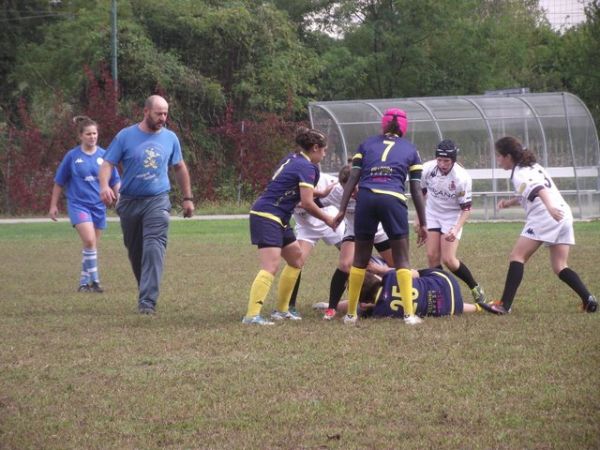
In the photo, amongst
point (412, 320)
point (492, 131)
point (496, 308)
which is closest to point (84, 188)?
point (412, 320)

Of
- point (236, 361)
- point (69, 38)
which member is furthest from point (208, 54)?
point (236, 361)

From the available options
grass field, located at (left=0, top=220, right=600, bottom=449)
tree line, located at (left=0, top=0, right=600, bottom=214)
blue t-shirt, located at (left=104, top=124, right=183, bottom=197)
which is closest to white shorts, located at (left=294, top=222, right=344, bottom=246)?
grass field, located at (left=0, top=220, right=600, bottom=449)

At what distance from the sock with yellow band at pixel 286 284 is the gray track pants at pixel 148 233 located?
1264 millimetres

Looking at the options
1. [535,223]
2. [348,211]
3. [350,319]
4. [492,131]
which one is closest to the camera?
[350,319]

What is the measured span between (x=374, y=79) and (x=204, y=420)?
45038mm

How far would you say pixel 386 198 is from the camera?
9320 millimetres

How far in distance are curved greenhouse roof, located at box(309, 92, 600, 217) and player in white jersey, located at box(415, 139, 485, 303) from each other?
16793 mm

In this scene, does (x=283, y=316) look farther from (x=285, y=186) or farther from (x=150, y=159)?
(x=150, y=159)

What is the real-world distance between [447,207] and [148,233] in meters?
2.93

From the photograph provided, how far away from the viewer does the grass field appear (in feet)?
18.3

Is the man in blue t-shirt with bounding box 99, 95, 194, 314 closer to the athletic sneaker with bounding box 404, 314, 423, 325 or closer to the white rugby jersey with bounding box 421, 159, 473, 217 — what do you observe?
the white rugby jersey with bounding box 421, 159, 473, 217

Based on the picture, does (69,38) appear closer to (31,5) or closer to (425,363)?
(31,5)

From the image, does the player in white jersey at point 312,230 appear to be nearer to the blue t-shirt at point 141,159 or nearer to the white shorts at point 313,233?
the white shorts at point 313,233

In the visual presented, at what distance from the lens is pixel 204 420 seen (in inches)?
232
